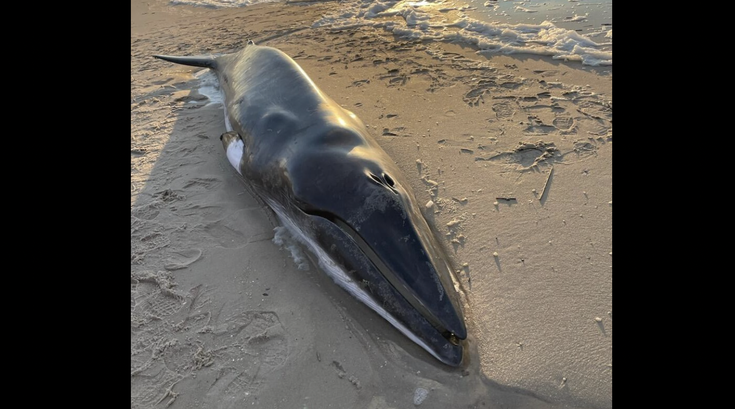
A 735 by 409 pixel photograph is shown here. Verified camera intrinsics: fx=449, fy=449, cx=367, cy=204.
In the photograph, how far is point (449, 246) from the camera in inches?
142

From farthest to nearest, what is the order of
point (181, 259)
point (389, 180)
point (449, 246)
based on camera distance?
point (181, 259)
point (449, 246)
point (389, 180)

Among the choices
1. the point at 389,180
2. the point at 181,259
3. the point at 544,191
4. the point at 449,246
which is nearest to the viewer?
the point at 389,180

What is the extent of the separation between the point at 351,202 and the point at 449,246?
947 mm

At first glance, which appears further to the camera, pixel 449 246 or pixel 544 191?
pixel 544 191

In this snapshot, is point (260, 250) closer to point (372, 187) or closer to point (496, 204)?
point (372, 187)

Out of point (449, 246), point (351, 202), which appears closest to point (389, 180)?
point (351, 202)

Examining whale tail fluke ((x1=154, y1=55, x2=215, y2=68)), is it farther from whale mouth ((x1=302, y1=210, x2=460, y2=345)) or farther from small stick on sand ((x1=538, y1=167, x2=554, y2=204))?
small stick on sand ((x1=538, y1=167, x2=554, y2=204))

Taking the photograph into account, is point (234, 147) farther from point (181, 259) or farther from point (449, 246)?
point (449, 246)

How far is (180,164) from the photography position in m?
5.12

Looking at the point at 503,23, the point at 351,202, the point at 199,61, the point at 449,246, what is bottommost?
the point at 449,246

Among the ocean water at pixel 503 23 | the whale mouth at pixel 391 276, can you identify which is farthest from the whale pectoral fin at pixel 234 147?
the ocean water at pixel 503 23

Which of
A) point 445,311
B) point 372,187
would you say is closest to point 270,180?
point 372,187

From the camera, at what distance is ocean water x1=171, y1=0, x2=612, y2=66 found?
725cm

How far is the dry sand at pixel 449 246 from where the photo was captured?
8.96 ft
